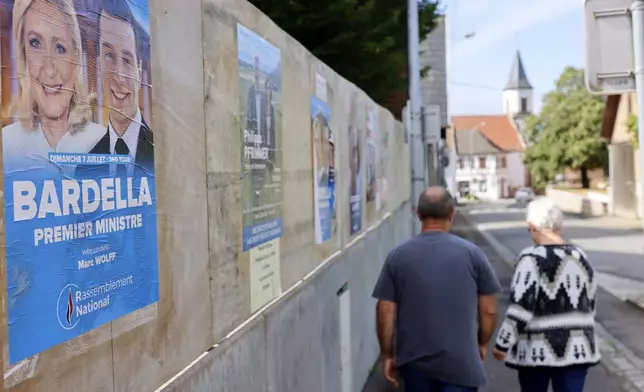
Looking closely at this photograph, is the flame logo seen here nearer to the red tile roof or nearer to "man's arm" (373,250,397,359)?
"man's arm" (373,250,397,359)

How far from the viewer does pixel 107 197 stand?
190 cm

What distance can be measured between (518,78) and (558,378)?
123 meters

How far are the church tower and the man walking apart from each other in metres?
120

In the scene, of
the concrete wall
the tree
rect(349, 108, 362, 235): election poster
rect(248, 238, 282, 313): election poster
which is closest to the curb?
rect(349, 108, 362, 235): election poster

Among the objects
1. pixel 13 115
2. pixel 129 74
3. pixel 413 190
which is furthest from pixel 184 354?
pixel 413 190

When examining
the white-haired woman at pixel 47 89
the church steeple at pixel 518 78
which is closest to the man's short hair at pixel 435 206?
the white-haired woman at pixel 47 89

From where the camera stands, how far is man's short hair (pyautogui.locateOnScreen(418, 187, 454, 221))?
3854 millimetres

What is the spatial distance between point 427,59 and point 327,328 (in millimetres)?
33024

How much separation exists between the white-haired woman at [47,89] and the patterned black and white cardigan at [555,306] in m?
2.76

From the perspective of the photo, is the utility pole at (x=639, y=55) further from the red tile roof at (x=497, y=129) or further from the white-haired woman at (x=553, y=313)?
the red tile roof at (x=497, y=129)

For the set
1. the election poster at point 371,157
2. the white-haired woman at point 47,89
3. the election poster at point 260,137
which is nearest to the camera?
the white-haired woman at point 47,89

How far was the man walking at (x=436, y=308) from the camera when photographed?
365 cm

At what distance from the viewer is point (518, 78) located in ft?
400

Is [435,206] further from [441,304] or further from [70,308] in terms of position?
[70,308]
